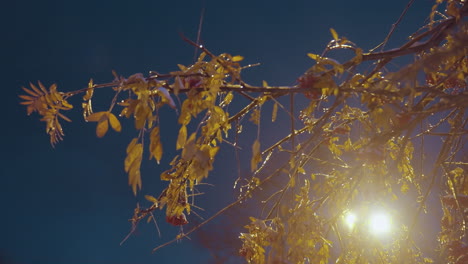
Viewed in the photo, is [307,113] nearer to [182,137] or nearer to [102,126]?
[182,137]

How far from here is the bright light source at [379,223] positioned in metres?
1.15

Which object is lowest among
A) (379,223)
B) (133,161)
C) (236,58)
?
(133,161)

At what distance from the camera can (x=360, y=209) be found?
111 cm

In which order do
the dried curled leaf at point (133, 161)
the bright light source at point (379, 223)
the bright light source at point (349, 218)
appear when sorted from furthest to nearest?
the bright light source at point (349, 218)
the bright light source at point (379, 223)
the dried curled leaf at point (133, 161)

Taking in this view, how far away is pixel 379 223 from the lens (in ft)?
4.09

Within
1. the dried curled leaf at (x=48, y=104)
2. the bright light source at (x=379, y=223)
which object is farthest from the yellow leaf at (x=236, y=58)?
the bright light source at (x=379, y=223)

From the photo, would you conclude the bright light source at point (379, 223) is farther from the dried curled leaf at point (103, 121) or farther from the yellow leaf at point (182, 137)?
the dried curled leaf at point (103, 121)

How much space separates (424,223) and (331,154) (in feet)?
10.5

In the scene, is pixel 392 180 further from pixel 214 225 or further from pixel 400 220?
pixel 214 225

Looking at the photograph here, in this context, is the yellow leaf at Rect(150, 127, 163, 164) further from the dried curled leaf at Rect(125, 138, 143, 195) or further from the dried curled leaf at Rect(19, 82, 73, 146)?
the dried curled leaf at Rect(19, 82, 73, 146)

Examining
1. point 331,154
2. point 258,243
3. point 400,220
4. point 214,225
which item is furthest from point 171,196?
point 214,225

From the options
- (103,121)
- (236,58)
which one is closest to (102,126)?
(103,121)

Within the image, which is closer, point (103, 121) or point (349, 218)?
point (103, 121)

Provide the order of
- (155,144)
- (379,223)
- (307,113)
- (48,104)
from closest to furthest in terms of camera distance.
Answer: (155,144), (48,104), (307,113), (379,223)
